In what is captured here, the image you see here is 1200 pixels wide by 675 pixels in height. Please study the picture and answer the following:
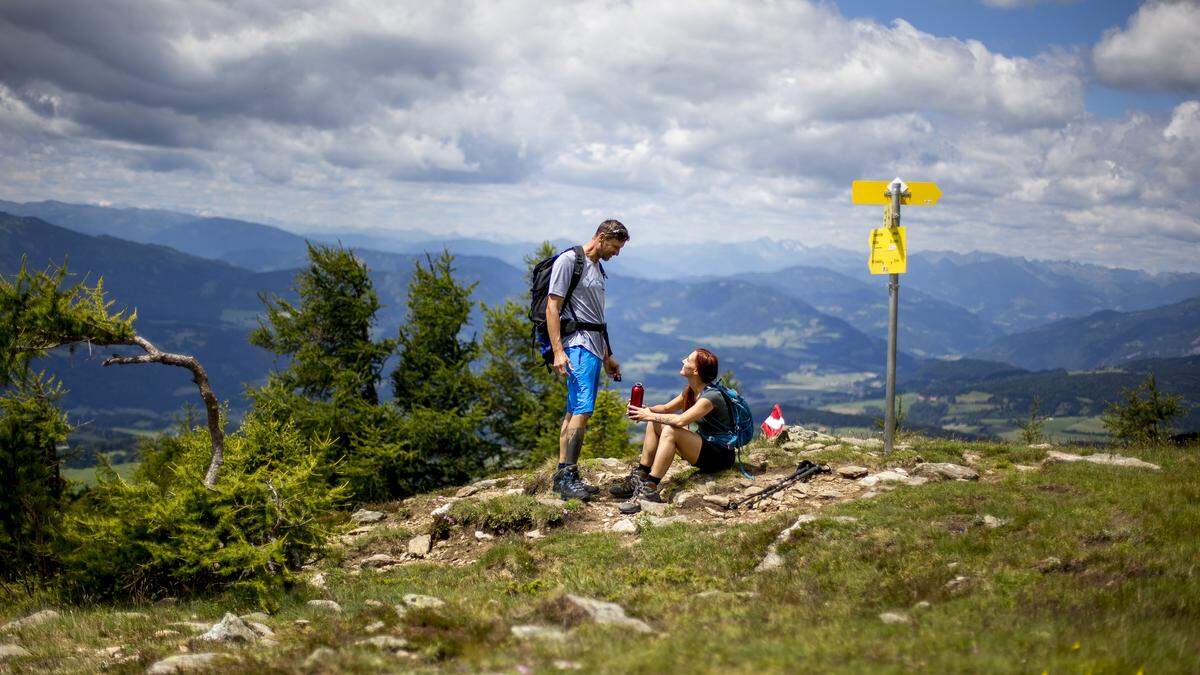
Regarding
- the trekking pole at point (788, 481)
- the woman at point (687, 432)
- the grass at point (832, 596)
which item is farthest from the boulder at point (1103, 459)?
the woman at point (687, 432)

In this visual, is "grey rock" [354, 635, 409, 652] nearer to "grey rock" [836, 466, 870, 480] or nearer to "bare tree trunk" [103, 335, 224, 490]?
"bare tree trunk" [103, 335, 224, 490]

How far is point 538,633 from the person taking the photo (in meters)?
5.43

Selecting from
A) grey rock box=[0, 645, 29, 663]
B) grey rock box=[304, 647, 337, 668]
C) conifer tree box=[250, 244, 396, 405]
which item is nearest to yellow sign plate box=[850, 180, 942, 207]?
grey rock box=[304, 647, 337, 668]

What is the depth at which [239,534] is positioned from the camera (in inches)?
324

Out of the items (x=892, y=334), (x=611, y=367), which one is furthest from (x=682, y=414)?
(x=892, y=334)

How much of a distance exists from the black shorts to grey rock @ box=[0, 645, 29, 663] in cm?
813

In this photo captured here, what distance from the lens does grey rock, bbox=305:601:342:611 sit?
7.52 meters

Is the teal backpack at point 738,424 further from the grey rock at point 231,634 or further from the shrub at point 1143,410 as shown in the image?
the shrub at point 1143,410

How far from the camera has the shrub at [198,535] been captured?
820 centimetres

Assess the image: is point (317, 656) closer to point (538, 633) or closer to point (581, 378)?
point (538, 633)

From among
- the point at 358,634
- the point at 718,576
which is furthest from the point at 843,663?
the point at 358,634

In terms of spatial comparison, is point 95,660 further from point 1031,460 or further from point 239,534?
point 1031,460

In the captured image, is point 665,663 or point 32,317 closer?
point 665,663

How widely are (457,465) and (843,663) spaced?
25904mm
